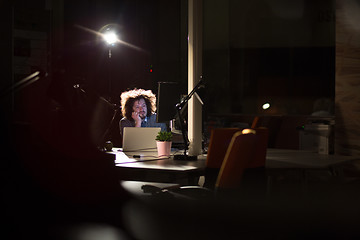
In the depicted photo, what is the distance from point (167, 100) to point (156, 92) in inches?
135

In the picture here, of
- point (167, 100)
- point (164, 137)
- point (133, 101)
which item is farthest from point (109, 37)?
point (164, 137)

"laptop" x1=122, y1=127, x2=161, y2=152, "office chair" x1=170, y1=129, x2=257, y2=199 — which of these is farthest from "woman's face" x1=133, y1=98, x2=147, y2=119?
"office chair" x1=170, y1=129, x2=257, y2=199

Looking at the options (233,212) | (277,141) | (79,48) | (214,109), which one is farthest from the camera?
(214,109)

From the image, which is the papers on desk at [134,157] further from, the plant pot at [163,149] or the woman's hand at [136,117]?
the woman's hand at [136,117]

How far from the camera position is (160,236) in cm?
176

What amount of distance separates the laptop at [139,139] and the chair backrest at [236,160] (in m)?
1.51

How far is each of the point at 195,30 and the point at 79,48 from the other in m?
2.72

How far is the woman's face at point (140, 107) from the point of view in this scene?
4.76 meters

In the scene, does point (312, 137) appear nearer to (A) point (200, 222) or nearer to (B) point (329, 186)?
(B) point (329, 186)

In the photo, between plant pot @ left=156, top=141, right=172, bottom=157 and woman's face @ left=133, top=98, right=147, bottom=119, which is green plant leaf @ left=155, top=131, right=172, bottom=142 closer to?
plant pot @ left=156, top=141, right=172, bottom=157

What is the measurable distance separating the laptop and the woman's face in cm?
73

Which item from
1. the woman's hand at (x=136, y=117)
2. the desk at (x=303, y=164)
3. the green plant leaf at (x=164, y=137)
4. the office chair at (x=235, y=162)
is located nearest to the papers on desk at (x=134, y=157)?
the green plant leaf at (x=164, y=137)

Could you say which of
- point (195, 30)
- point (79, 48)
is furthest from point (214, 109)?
point (195, 30)

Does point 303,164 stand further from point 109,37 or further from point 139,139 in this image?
point 109,37
